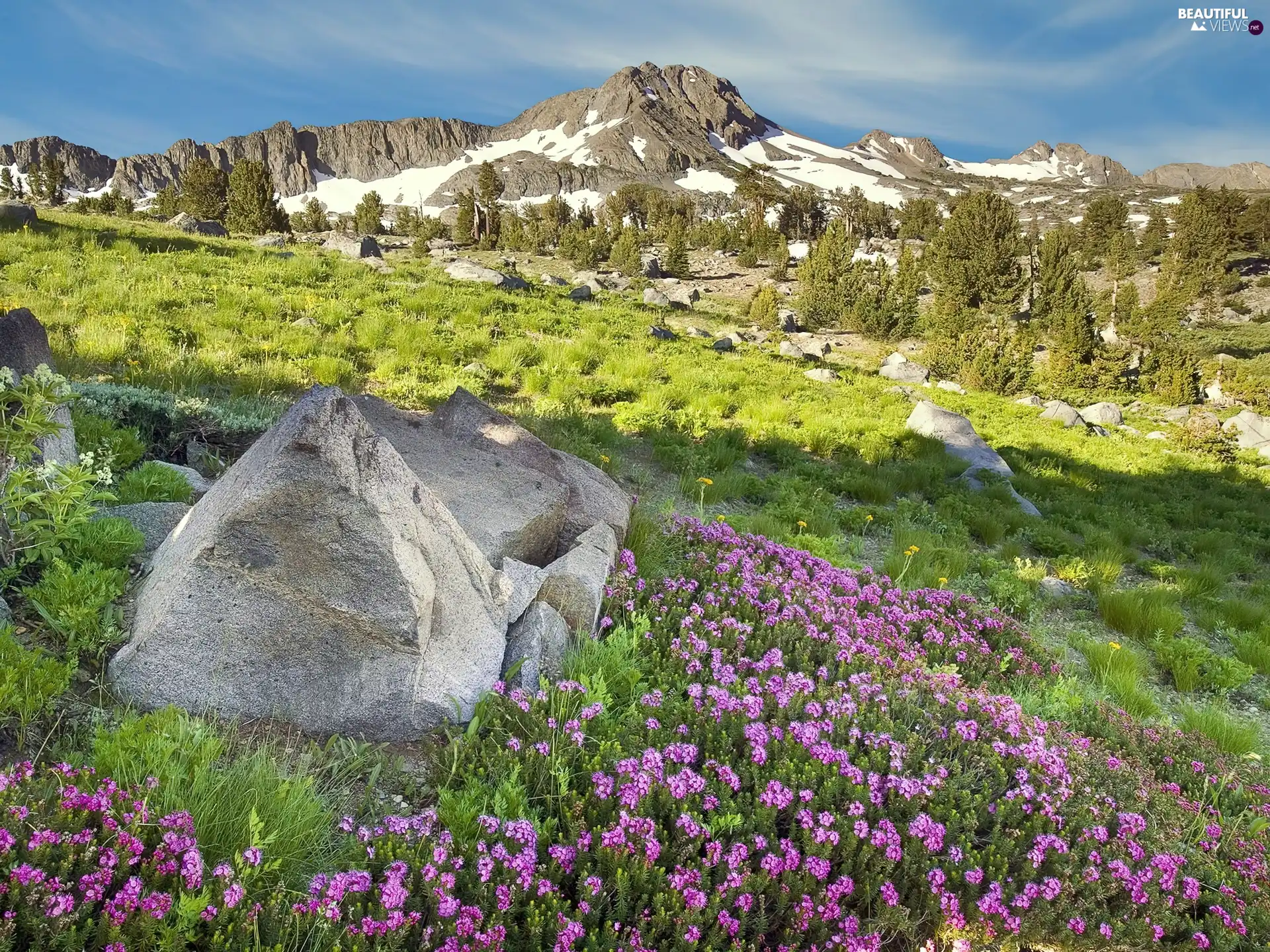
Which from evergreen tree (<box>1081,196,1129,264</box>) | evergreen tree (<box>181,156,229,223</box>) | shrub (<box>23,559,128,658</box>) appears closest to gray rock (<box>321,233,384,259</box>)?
evergreen tree (<box>181,156,229,223</box>)

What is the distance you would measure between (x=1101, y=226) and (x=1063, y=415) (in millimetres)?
55357

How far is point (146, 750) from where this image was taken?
7.29ft

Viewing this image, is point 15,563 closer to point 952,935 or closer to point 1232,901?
point 952,935

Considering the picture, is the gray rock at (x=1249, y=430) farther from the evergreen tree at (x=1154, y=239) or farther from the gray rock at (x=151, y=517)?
the evergreen tree at (x=1154, y=239)

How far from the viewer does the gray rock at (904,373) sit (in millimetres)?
25500

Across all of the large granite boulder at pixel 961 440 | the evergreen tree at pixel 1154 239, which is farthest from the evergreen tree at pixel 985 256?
the large granite boulder at pixel 961 440

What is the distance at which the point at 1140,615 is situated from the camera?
6.60 metres

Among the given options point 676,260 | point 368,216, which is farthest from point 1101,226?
point 368,216

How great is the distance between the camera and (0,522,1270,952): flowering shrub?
1.89m

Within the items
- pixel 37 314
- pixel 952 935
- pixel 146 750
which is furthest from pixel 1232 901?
pixel 37 314

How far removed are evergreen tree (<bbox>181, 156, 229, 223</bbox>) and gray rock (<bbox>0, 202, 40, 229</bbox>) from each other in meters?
38.2

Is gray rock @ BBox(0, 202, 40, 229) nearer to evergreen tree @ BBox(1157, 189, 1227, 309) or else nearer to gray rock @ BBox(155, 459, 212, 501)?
gray rock @ BBox(155, 459, 212, 501)

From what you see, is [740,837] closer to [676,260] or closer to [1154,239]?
[676,260]

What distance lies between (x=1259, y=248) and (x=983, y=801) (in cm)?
8755
